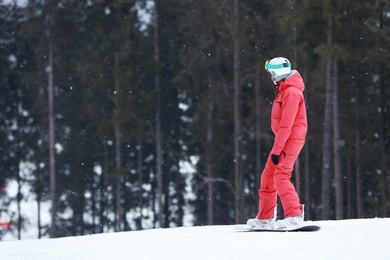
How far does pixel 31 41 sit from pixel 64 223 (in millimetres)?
11212

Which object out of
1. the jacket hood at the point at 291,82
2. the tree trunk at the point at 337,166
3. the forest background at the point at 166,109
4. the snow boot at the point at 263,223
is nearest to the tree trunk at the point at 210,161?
the forest background at the point at 166,109

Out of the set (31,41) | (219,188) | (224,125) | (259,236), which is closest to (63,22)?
(31,41)

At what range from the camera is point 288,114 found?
373 inches

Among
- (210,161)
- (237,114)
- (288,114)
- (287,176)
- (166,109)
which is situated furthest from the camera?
(166,109)

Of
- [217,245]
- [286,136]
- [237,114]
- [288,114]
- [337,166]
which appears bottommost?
[217,245]

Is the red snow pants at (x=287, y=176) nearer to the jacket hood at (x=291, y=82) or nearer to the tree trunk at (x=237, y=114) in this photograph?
the jacket hood at (x=291, y=82)

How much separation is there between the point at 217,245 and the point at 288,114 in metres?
1.99

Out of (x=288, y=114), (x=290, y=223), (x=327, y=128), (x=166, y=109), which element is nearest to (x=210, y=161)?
(x=166, y=109)

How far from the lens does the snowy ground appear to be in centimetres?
754

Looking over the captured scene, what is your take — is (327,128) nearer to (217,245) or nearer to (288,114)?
(288,114)

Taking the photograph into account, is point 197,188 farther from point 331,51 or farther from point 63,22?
point 331,51

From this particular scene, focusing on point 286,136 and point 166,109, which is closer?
point 286,136

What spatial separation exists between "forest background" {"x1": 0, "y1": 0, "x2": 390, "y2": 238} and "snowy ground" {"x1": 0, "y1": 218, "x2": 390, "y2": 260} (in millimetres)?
18086

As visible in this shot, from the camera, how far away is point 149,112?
130ft
